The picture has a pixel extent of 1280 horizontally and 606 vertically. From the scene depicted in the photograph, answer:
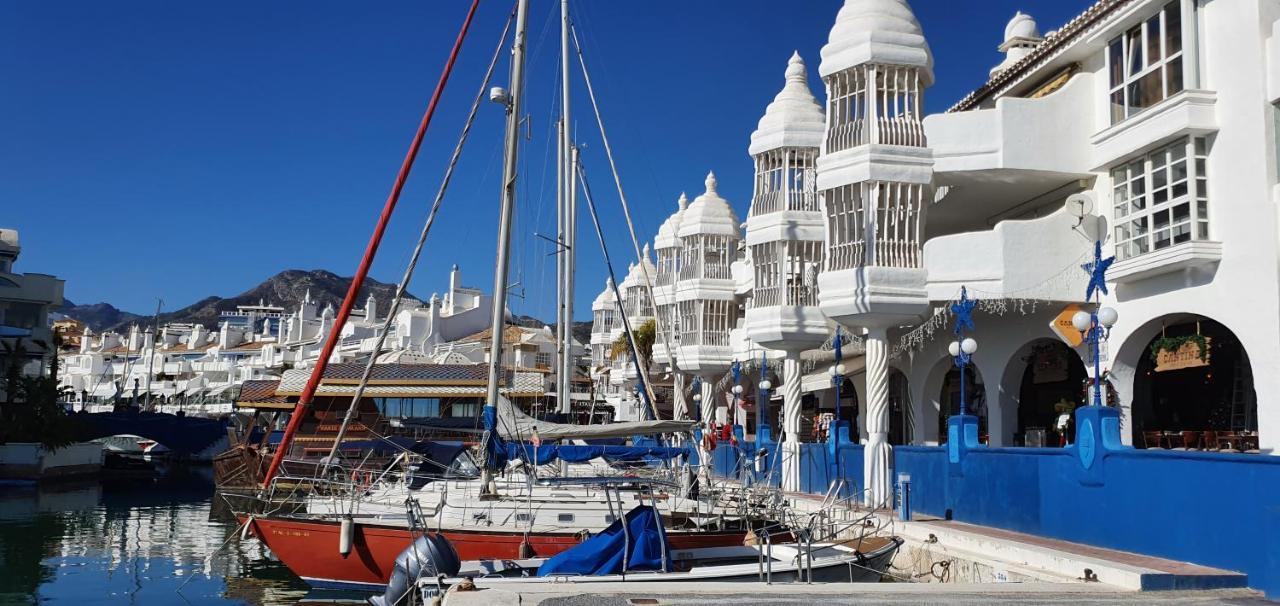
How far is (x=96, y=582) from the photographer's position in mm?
21422

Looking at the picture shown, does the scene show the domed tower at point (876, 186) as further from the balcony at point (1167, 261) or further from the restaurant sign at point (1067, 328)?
the balcony at point (1167, 261)

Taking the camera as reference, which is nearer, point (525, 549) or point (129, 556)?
point (525, 549)

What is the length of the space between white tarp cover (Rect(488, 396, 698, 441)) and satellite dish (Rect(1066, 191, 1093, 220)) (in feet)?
31.1

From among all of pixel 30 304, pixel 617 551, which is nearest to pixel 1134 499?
pixel 617 551

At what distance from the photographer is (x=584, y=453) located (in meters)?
24.0

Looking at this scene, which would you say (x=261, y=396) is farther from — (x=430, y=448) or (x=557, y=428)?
(x=557, y=428)

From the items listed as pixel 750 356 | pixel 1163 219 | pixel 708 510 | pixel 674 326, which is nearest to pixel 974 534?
pixel 708 510

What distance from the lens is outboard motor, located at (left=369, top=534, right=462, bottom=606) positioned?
1400 cm

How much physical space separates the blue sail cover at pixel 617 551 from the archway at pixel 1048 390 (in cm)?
1207

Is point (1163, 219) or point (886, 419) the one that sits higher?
point (1163, 219)

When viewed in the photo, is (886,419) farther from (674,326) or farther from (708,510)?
(674,326)

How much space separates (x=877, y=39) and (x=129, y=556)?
21.8 metres

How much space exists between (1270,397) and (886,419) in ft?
26.9

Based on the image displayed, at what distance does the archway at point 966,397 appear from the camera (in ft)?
101
